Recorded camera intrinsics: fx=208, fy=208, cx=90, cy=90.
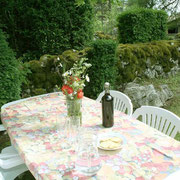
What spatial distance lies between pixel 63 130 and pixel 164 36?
637cm

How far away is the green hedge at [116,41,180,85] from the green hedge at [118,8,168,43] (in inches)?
31.3

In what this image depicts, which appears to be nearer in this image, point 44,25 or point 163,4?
point 44,25

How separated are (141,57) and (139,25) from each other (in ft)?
5.50

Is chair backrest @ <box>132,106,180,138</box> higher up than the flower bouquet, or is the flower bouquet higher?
the flower bouquet

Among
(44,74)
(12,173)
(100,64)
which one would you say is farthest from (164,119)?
(44,74)

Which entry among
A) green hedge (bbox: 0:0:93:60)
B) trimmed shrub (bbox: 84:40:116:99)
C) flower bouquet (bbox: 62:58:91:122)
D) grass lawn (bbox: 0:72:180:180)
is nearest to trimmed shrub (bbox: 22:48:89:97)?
trimmed shrub (bbox: 84:40:116:99)

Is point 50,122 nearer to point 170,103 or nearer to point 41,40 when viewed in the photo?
point 41,40

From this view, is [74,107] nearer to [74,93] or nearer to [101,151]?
[74,93]

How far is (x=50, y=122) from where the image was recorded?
1.86m

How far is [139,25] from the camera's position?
6.19 metres

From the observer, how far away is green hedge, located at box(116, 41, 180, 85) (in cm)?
453

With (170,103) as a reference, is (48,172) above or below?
above

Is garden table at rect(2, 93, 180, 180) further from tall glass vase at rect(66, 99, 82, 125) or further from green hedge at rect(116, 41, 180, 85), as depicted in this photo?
green hedge at rect(116, 41, 180, 85)

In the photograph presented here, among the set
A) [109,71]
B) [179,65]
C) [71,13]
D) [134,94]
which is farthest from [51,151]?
[179,65]
